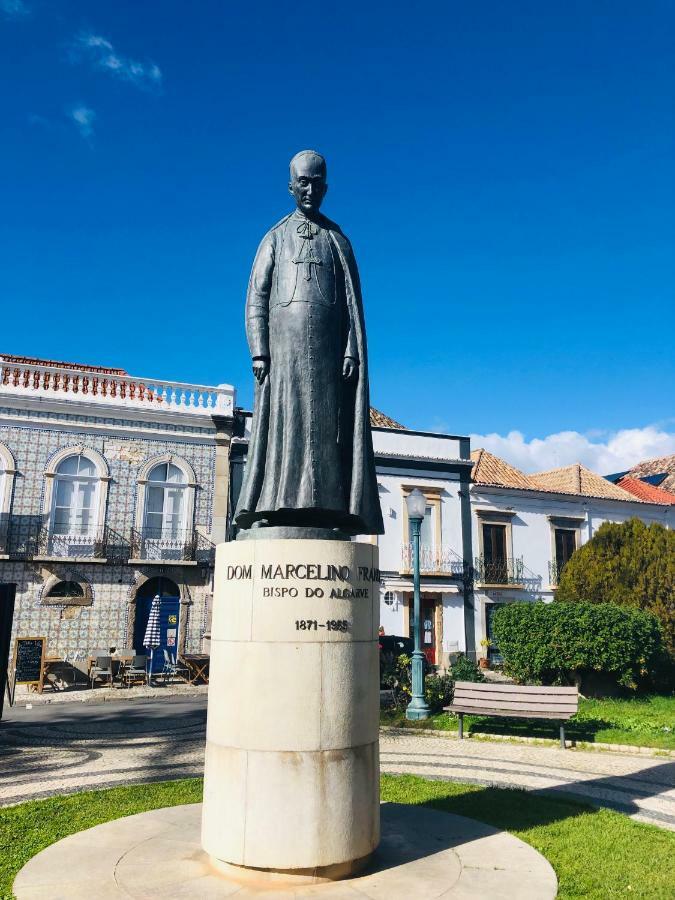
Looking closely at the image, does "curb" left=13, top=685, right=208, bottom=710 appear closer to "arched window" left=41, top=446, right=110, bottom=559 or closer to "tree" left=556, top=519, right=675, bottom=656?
"arched window" left=41, top=446, right=110, bottom=559

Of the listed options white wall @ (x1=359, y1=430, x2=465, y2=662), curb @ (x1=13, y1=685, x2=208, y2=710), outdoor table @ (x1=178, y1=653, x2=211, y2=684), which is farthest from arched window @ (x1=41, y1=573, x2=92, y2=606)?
white wall @ (x1=359, y1=430, x2=465, y2=662)

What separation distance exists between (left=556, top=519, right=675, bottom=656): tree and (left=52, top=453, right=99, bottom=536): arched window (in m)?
13.1

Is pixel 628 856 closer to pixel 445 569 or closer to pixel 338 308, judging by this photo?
pixel 338 308

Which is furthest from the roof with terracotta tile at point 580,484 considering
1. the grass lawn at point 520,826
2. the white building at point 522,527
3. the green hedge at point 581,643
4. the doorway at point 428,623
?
the grass lawn at point 520,826

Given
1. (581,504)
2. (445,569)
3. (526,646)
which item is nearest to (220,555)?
(526,646)

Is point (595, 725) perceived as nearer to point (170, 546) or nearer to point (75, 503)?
point (170, 546)

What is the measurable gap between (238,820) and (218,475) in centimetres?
1804

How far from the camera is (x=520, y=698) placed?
10.1 m

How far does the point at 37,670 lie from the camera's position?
659 inches

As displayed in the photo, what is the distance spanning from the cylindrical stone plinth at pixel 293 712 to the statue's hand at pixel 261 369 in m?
1.39

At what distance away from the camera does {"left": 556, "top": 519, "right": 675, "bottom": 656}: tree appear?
16125mm

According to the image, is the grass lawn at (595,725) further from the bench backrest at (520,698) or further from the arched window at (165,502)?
the arched window at (165,502)

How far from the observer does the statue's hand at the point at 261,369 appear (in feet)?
18.3

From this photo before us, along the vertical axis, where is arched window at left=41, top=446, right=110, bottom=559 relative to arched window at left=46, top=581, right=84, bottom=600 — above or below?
above
